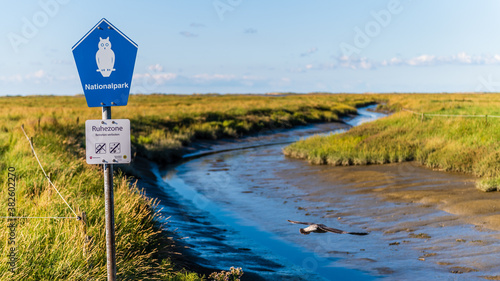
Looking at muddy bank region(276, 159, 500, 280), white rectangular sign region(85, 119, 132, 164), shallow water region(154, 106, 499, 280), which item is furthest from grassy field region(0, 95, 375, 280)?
muddy bank region(276, 159, 500, 280)

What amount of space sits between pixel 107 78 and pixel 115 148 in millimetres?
601

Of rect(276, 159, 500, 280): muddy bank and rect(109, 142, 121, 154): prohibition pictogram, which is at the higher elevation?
rect(109, 142, 121, 154): prohibition pictogram

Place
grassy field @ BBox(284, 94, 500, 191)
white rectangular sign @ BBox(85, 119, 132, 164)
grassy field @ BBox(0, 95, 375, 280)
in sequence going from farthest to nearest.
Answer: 1. grassy field @ BBox(284, 94, 500, 191)
2. grassy field @ BBox(0, 95, 375, 280)
3. white rectangular sign @ BBox(85, 119, 132, 164)

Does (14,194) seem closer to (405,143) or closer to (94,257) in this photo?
(94,257)

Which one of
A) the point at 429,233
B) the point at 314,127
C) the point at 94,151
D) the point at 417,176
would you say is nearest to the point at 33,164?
the point at 94,151

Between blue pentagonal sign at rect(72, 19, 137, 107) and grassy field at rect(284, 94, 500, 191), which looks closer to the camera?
blue pentagonal sign at rect(72, 19, 137, 107)

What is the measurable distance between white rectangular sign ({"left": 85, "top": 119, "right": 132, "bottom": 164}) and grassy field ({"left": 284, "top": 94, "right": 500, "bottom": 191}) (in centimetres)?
1027

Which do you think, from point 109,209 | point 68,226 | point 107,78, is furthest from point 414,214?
point 107,78

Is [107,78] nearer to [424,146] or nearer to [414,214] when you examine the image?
[414,214]

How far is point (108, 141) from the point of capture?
13.7 ft

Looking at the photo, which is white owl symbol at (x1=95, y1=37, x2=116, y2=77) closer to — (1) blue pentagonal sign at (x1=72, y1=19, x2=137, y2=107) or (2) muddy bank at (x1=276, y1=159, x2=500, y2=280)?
(1) blue pentagonal sign at (x1=72, y1=19, x2=137, y2=107)

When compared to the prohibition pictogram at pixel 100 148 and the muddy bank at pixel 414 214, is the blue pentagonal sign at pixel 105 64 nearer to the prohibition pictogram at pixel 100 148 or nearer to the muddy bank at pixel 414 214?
the prohibition pictogram at pixel 100 148

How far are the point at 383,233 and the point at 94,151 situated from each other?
7.18m

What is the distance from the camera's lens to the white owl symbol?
4.24m
